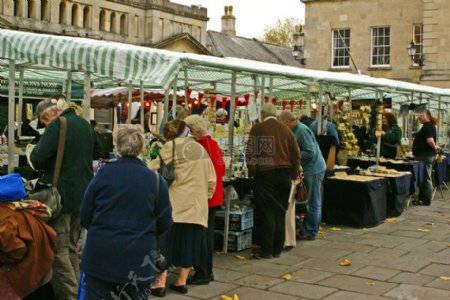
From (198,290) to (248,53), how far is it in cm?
3625

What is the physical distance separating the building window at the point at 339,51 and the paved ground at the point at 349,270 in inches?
953

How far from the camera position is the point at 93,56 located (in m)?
6.90

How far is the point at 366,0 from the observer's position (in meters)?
32.8

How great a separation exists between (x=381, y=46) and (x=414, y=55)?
2.36 meters

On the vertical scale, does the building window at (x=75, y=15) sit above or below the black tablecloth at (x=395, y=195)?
above

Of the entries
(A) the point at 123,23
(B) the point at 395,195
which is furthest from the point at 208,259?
(A) the point at 123,23

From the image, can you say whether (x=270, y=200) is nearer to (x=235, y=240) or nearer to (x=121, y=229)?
(x=235, y=240)

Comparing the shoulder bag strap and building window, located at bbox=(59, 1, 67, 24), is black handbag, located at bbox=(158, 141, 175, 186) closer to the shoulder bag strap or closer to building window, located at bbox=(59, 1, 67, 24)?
the shoulder bag strap

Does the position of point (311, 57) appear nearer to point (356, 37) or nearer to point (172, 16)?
point (356, 37)

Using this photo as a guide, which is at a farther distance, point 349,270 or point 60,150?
point 349,270

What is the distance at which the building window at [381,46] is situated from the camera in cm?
3259

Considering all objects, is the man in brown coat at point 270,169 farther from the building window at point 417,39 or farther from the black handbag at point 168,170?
the building window at point 417,39

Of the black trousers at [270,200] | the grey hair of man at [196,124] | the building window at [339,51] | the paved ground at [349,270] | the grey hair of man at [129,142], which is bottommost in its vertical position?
the paved ground at [349,270]

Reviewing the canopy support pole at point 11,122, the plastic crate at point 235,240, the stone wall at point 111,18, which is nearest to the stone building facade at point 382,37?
the stone wall at point 111,18
